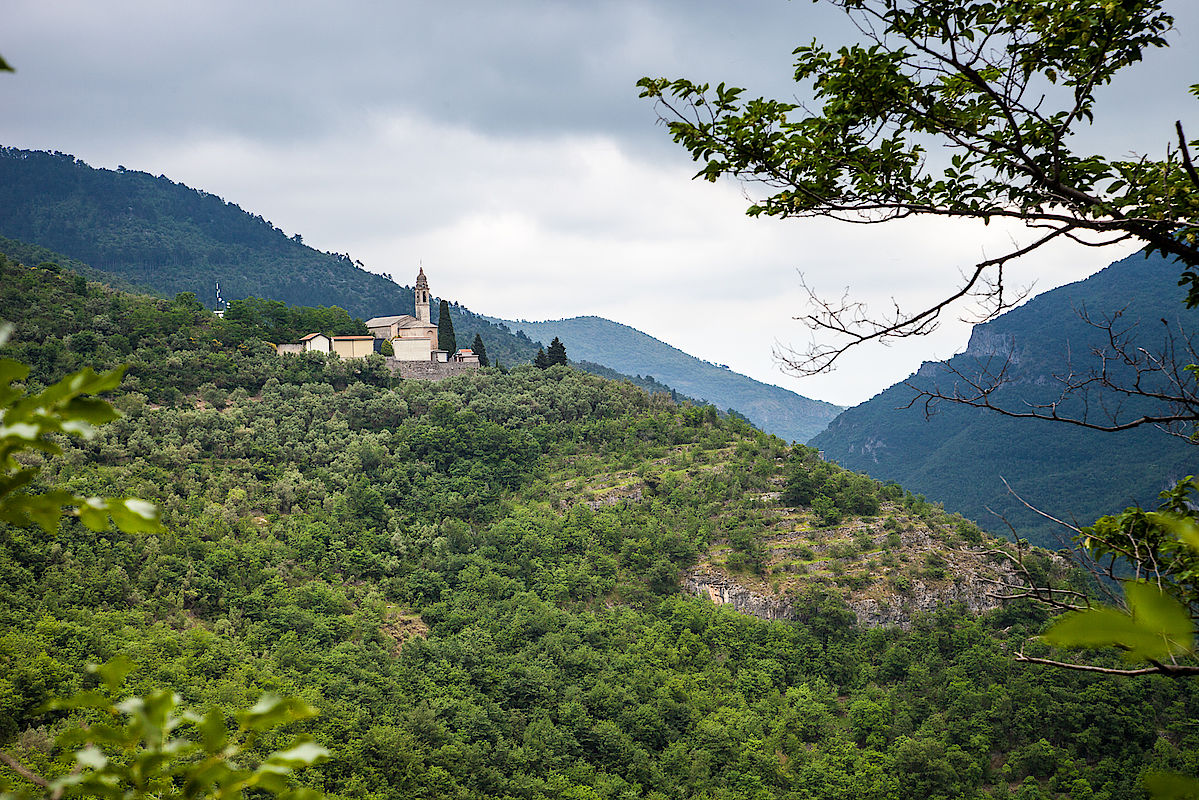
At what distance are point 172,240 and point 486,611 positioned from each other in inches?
4946

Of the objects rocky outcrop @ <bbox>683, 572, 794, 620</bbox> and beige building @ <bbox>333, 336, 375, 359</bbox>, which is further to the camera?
beige building @ <bbox>333, 336, 375, 359</bbox>

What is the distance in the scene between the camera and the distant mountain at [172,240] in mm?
117844

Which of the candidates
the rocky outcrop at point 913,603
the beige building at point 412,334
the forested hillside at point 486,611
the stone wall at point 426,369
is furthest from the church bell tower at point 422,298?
the rocky outcrop at point 913,603

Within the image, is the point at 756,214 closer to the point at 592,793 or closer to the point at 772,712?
the point at 592,793

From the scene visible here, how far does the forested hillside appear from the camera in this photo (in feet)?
77.7

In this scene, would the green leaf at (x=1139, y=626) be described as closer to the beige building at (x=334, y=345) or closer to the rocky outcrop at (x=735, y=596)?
the rocky outcrop at (x=735, y=596)

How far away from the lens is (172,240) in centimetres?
12950

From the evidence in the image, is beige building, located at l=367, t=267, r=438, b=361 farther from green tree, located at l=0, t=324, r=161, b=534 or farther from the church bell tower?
green tree, located at l=0, t=324, r=161, b=534

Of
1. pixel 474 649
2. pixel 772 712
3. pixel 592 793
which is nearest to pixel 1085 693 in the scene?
pixel 772 712

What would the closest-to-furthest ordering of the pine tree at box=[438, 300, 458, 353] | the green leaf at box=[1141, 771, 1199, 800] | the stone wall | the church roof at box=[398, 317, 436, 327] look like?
the green leaf at box=[1141, 771, 1199, 800]
the stone wall
the church roof at box=[398, 317, 436, 327]
the pine tree at box=[438, 300, 458, 353]

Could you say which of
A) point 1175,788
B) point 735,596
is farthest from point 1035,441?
point 1175,788

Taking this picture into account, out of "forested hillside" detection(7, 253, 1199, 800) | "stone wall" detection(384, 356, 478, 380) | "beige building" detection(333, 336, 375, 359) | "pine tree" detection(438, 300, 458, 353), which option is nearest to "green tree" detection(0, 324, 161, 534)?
"forested hillside" detection(7, 253, 1199, 800)

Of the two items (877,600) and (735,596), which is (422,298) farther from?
(877,600)

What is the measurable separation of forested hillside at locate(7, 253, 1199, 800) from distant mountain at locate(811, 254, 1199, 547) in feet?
54.3
